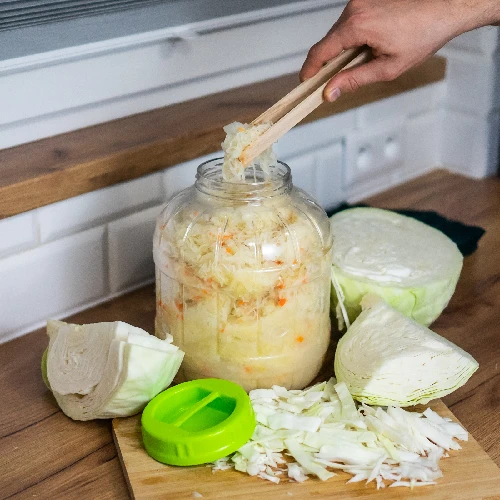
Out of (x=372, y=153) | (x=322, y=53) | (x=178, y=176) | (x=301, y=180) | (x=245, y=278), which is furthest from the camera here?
(x=372, y=153)

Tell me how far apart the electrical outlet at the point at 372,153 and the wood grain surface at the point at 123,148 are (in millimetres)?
119

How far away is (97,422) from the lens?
1054mm

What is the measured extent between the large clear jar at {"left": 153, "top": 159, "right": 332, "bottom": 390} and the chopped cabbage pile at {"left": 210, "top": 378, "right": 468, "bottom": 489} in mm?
62

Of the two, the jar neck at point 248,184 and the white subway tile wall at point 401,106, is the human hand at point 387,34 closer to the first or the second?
the jar neck at point 248,184

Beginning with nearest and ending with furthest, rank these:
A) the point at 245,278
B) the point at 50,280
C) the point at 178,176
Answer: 1. the point at 245,278
2. the point at 50,280
3. the point at 178,176

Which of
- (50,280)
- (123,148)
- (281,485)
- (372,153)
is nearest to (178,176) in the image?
(123,148)

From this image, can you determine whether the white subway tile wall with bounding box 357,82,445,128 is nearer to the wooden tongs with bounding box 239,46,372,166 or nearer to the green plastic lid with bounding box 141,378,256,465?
the wooden tongs with bounding box 239,46,372,166

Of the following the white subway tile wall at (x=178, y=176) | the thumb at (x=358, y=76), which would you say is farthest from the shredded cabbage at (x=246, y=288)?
the white subway tile wall at (x=178, y=176)

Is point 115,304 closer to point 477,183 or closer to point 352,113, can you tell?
point 352,113

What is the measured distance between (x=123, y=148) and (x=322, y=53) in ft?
1.15

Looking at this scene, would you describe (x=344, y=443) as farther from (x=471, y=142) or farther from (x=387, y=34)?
(x=471, y=142)

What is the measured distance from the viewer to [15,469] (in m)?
0.97

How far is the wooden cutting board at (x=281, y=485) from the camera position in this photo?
0.90 metres

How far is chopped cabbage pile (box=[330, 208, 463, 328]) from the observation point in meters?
1.18
